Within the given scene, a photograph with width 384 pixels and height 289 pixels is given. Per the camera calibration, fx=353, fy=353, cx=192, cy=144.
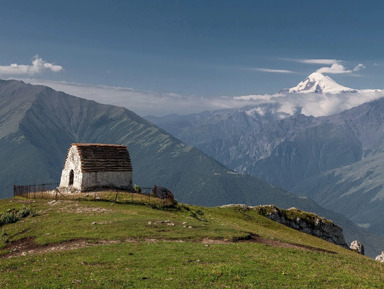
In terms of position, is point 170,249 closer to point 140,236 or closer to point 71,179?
point 140,236

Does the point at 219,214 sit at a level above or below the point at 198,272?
below

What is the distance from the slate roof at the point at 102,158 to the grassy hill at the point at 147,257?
55.0 feet

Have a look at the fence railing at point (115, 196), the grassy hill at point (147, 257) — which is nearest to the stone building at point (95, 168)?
the fence railing at point (115, 196)

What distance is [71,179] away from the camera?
71.2 metres

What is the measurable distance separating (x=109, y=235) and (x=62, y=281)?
503 inches

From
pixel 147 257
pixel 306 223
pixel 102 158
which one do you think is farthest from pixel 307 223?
pixel 147 257

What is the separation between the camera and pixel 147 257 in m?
30.4

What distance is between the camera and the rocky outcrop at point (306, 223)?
84.2 m

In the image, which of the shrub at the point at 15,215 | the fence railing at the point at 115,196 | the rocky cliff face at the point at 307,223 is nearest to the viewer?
the shrub at the point at 15,215

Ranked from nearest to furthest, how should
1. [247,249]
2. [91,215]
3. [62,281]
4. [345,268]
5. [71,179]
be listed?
[62,281], [345,268], [247,249], [91,215], [71,179]

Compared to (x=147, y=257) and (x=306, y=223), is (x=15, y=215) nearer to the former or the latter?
(x=147, y=257)

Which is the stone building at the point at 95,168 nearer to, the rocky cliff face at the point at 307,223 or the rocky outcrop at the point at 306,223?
the rocky outcrop at the point at 306,223

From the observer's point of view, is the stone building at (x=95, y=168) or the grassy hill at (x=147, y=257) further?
the stone building at (x=95, y=168)

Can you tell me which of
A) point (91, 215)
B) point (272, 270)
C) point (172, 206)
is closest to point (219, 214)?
point (172, 206)
